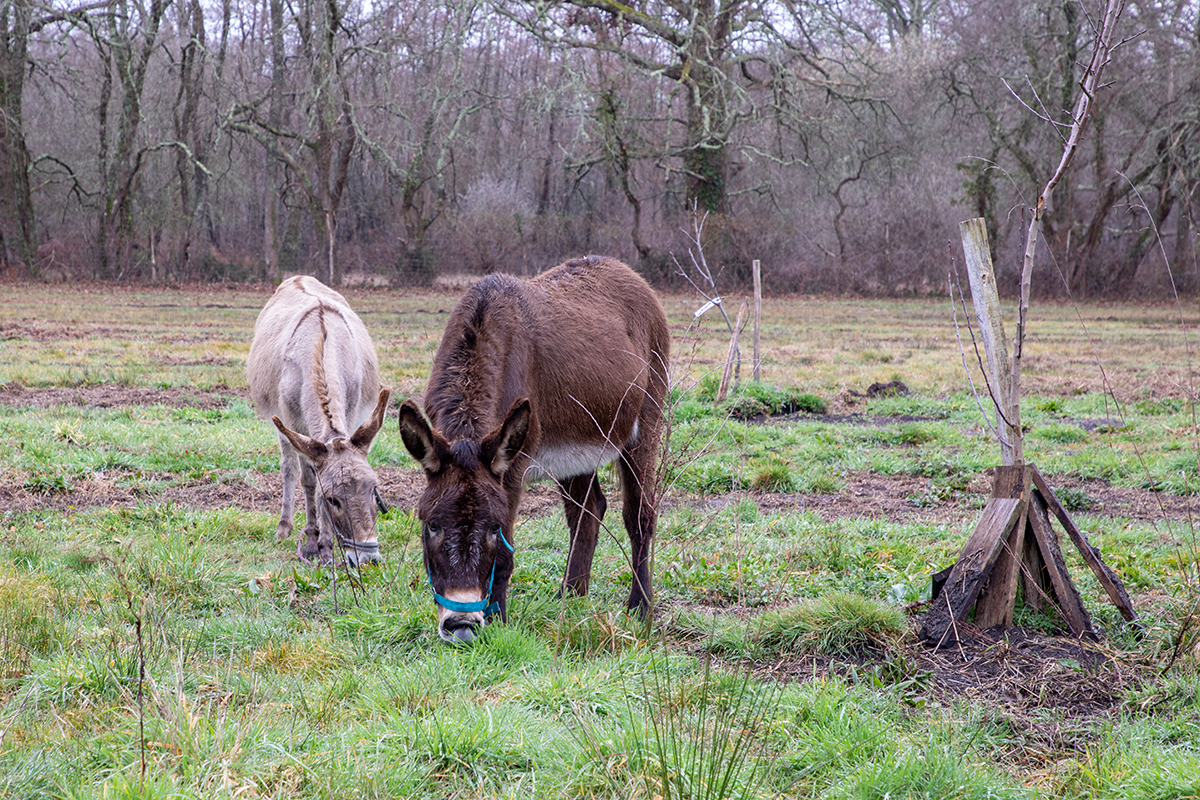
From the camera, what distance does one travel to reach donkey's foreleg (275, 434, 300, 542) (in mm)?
6071

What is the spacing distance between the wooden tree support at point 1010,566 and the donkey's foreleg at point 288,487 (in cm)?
426

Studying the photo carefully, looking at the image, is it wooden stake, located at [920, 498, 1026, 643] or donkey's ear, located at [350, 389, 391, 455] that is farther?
donkey's ear, located at [350, 389, 391, 455]

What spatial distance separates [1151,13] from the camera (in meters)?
23.2

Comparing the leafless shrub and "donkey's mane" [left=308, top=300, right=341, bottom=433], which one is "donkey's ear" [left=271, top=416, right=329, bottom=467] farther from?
the leafless shrub

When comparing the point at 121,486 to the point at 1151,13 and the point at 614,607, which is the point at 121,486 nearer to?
the point at 614,607

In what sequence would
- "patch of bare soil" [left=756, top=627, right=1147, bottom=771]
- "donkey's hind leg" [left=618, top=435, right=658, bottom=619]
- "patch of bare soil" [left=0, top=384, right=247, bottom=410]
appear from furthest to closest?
"patch of bare soil" [left=0, top=384, right=247, bottom=410], "donkey's hind leg" [left=618, top=435, right=658, bottom=619], "patch of bare soil" [left=756, top=627, right=1147, bottom=771]

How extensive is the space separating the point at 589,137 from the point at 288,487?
62.9ft

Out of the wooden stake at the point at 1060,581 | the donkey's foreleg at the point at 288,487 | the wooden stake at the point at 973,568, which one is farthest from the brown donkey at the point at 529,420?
the donkey's foreleg at the point at 288,487

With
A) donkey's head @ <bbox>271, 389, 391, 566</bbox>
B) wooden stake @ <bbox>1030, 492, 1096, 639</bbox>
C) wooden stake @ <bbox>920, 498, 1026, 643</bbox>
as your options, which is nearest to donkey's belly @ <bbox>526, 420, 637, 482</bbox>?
donkey's head @ <bbox>271, 389, 391, 566</bbox>

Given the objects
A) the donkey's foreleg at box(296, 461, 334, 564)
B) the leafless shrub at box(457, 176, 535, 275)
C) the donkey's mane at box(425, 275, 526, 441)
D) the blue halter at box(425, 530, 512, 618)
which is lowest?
the donkey's foreleg at box(296, 461, 334, 564)

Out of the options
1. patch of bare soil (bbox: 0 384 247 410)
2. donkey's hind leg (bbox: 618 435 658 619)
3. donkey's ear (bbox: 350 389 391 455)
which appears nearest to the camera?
donkey's hind leg (bbox: 618 435 658 619)

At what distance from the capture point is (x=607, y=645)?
382 centimetres

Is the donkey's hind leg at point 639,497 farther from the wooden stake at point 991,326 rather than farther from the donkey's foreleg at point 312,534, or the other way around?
the donkey's foreleg at point 312,534

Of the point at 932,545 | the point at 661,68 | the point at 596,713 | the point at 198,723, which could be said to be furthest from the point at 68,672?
the point at 661,68
